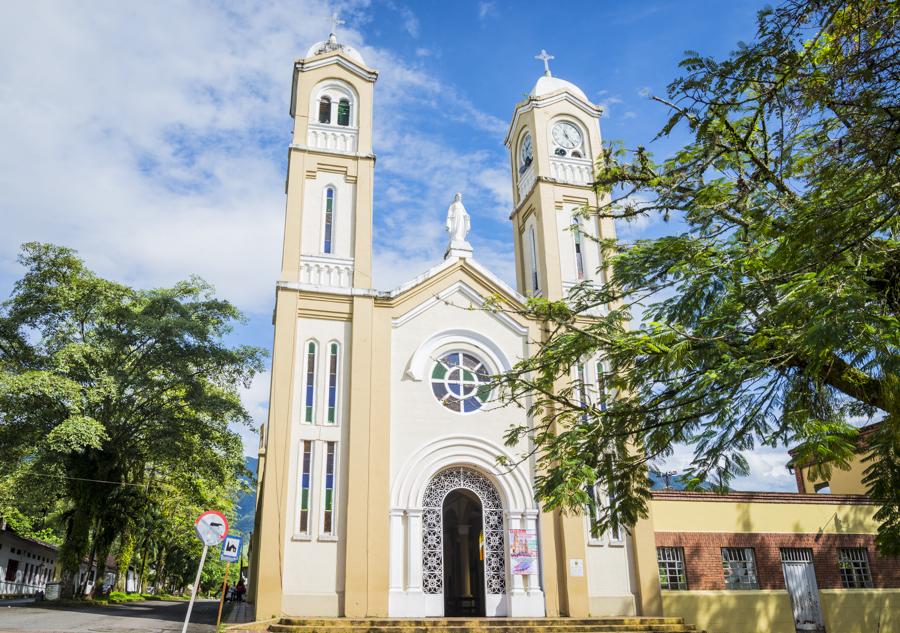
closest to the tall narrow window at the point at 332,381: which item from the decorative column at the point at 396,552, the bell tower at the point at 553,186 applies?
the decorative column at the point at 396,552

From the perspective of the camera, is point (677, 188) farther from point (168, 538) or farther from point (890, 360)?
point (168, 538)

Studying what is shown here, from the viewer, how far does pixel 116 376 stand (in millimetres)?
22391

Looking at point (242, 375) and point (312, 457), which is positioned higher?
point (242, 375)

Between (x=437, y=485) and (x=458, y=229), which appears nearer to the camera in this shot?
(x=437, y=485)

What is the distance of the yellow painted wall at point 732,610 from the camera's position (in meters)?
17.2

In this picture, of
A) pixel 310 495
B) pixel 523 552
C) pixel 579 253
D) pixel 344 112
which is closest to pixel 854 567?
pixel 523 552

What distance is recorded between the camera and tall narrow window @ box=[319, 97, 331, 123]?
20.7m

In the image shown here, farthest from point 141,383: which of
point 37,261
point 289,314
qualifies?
point 289,314

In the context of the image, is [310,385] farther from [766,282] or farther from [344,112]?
[766,282]

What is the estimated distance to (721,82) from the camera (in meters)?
6.34

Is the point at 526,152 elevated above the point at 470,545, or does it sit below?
above

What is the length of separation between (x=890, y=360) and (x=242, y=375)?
21185 mm

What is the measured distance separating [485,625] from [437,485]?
3712 mm

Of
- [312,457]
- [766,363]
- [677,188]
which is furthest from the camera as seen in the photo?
[312,457]
